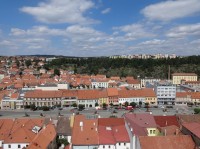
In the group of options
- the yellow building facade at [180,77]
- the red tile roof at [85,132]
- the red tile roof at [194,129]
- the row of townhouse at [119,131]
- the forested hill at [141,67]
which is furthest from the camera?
the forested hill at [141,67]

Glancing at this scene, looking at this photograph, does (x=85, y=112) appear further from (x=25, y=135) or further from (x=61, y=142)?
(x=25, y=135)

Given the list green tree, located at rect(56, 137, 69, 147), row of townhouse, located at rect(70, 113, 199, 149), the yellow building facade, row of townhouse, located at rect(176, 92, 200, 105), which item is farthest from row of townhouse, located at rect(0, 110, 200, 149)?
the yellow building facade

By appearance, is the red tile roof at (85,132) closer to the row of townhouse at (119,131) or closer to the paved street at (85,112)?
the row of townhouse at (119,131)

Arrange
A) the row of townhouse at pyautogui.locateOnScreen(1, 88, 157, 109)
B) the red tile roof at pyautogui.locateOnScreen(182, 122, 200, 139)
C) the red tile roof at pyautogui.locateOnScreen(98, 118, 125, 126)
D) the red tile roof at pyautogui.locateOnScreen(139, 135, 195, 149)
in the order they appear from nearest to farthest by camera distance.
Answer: the red tile roof at pyautogui.locateOnScreen(139, 135, 195, 149) < the red tile roof at pyautogui.locateOnScreen(182, 122, 200, 139) < the red tile roof at pyautogui.locateOnScreen(98, 118, 125, 126) < the row of townhouse at pyautogui.locateOnScreen(1, 88, 157, 109)

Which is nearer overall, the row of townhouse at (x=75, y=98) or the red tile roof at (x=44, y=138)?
the red tile roof at (x=44, y=138)

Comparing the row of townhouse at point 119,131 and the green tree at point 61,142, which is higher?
the row of townhouse at point 119,131

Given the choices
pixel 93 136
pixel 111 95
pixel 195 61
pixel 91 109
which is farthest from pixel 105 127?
pixel 195 61

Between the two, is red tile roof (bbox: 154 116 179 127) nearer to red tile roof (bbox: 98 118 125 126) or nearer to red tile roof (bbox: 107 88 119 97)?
red tile roof (bbox: 98 118 125 126)

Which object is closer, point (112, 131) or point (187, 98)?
point (112, 131)

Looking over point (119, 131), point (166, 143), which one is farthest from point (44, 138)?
point (166, 143)

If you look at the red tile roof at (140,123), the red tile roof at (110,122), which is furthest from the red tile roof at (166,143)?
the red tile roof at (110,122)

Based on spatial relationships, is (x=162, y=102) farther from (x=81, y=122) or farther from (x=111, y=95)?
(x=81, y=122)

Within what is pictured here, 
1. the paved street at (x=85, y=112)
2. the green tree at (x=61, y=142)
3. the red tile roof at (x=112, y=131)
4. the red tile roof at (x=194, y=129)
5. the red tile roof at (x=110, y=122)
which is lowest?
the paved street at (x=85, y=112)

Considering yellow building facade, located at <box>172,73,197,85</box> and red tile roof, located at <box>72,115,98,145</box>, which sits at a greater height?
yellow building facade, located at <box>172,73,197,85</box>
